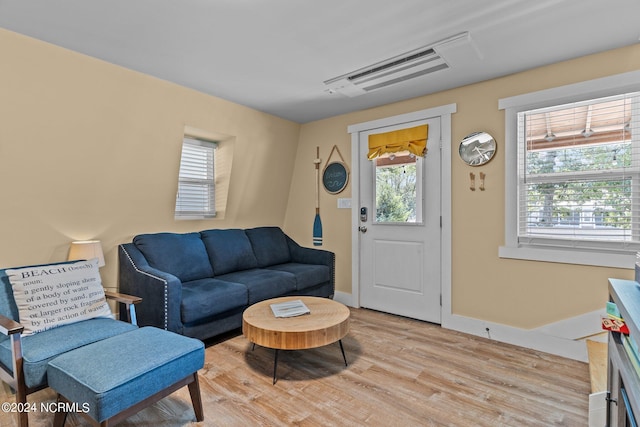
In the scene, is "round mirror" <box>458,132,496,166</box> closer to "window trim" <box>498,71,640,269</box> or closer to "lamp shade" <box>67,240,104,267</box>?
"window trim" <box>498,71,640,269</box>

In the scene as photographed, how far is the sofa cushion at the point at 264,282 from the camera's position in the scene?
304 cm

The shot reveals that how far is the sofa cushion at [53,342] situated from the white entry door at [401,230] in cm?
247

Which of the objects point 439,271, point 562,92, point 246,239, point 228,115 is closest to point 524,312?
point 439,271

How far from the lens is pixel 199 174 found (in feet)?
12.4

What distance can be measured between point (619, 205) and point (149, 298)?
3.63m

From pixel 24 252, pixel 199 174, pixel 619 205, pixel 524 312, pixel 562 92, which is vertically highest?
pixel 562 92

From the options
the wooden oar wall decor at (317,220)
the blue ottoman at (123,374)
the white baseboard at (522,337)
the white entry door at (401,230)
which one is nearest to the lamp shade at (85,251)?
the blue ottoman at (123,374)

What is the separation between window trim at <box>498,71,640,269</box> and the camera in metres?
2.36

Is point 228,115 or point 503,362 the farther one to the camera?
point 228,115

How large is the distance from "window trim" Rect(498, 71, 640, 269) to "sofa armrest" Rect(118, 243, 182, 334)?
2.76 metres

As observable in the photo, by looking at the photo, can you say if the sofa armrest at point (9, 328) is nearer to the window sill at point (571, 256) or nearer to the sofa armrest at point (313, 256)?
the sofa armrest at point (313, 256)

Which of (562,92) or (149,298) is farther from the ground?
(562,92)

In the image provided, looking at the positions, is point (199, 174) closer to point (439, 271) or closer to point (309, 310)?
point (309, 310)

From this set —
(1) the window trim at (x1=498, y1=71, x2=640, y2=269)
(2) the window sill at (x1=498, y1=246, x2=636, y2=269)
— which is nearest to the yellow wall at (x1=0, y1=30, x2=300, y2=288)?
(1) the window trim at (x1=498, y1=71, x2=640, y2=269)
